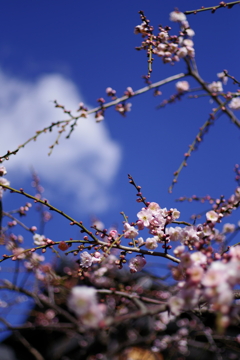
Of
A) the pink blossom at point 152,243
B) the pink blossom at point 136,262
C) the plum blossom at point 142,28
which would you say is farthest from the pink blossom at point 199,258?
the plum blossom at point 142,28

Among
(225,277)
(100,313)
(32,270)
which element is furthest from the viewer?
(32,270)

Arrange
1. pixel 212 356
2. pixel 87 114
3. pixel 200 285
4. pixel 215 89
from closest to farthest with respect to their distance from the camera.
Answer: pixel 200 285
pixel 87 114
pixel 215 89
pixel 212 356

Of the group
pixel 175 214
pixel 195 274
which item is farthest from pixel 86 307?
pixel 175 214

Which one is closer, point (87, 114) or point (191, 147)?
point (87, 114)

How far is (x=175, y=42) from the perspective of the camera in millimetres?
3707

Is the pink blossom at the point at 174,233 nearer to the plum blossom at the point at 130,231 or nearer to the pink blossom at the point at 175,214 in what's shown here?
the pink blossom at the point at 175,214

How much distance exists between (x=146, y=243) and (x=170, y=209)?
39 centimetres

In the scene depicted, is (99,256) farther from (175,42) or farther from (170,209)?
(175,42)

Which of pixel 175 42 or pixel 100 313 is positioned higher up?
pixel 175 42

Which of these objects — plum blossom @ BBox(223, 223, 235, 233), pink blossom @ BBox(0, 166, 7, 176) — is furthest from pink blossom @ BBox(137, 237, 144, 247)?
pink blossom @ BBox(0, 166, 7, 176)

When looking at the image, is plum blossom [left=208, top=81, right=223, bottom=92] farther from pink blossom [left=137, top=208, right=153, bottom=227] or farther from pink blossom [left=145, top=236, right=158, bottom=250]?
pink blossom [left=145, top=236, right=158, bottom=250]

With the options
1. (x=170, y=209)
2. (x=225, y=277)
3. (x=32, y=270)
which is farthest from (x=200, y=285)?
(x=32, y=270)

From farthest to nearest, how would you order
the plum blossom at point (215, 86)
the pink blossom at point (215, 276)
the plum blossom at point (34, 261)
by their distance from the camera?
the plum blossom at point (215, 86), the plum blossom at point (34, 261), the pink blossom at point (215, 276)

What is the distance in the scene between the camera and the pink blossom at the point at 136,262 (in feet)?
8.48
